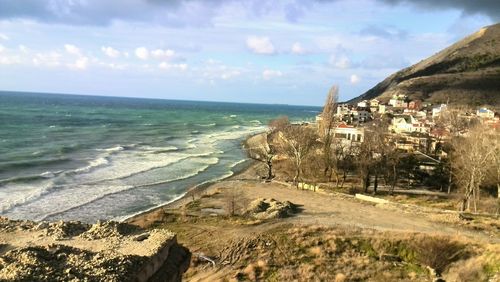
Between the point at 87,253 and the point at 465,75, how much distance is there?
143034mm

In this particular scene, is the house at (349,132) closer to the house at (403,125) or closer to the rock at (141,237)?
the house at (403,125)

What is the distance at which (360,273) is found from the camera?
22.5 meters

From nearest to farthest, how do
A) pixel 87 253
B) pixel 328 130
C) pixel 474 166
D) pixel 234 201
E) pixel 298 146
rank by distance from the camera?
pixel 87 253 → pixel 474 166 → pixel 234 201 → pixel 298 146 → pixel 328 130

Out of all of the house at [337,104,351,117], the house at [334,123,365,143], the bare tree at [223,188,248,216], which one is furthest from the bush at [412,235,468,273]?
the house at [337,104,351,117]

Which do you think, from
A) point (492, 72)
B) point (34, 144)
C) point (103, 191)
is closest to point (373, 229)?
point (103, 191)

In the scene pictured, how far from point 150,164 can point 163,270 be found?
43836 millimetres

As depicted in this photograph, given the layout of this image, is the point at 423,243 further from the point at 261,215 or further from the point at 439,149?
the point at 439,149

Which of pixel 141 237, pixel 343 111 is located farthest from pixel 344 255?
pixel 343 111

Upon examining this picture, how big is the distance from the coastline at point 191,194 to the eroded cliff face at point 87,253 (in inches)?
591

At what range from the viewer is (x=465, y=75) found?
139m

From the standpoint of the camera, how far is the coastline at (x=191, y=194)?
33.3 m

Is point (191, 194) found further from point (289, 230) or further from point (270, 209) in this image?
point (289, 230)

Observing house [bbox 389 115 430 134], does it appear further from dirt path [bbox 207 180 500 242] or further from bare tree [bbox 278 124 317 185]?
dirt path [bbox 207 180 500 242]

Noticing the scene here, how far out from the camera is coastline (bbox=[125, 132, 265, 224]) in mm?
33281
